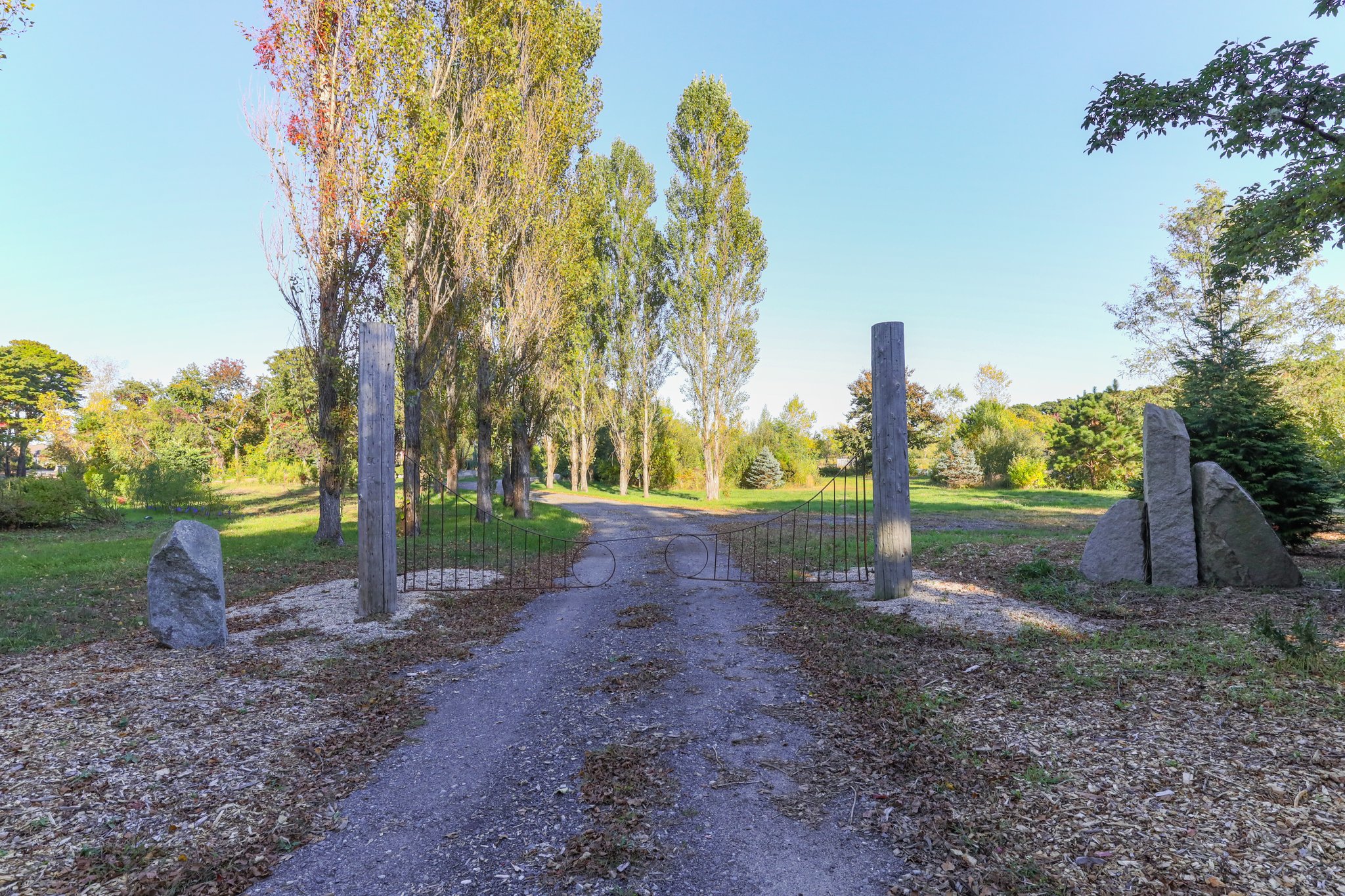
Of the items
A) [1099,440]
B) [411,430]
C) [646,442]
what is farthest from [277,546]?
[1099,440]

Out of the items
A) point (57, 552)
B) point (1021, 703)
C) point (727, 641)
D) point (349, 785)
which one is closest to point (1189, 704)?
point (1021, 703)

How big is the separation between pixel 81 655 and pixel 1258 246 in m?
12.5

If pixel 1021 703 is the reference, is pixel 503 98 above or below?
above

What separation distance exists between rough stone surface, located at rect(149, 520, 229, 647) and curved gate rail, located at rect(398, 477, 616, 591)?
2.34 m

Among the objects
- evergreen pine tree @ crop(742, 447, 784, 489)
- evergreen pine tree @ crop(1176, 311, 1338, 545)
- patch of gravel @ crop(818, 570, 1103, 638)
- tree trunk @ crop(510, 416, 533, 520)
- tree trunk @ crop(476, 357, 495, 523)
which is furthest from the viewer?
evergreen pine tree @ crop(742, 447, 784, 489)

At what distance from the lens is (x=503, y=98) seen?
13148mm

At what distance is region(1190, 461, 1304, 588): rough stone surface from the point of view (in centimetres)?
697

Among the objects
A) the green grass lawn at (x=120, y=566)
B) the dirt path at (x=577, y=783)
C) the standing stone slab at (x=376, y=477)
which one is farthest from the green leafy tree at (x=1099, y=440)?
the standing stone slab at (x=376, y=477)

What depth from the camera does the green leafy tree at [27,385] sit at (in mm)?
31266

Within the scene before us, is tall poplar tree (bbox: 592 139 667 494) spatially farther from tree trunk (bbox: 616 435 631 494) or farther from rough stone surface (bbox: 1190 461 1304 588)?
rough stone surface (bbox: 1190 461 1304 588)

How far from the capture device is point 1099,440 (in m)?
25.8

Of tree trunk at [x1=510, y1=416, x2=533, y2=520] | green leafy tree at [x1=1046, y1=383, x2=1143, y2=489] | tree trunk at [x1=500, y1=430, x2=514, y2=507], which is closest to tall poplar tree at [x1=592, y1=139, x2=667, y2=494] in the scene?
tree trunk at [x1=500, y1=430, x2=514, y2=507]

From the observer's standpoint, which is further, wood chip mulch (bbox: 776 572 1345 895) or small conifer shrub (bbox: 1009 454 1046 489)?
small conifer shrub (bbox: 1009 454 1046 489)

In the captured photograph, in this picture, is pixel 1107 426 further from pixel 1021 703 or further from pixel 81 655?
pixel 81 655
